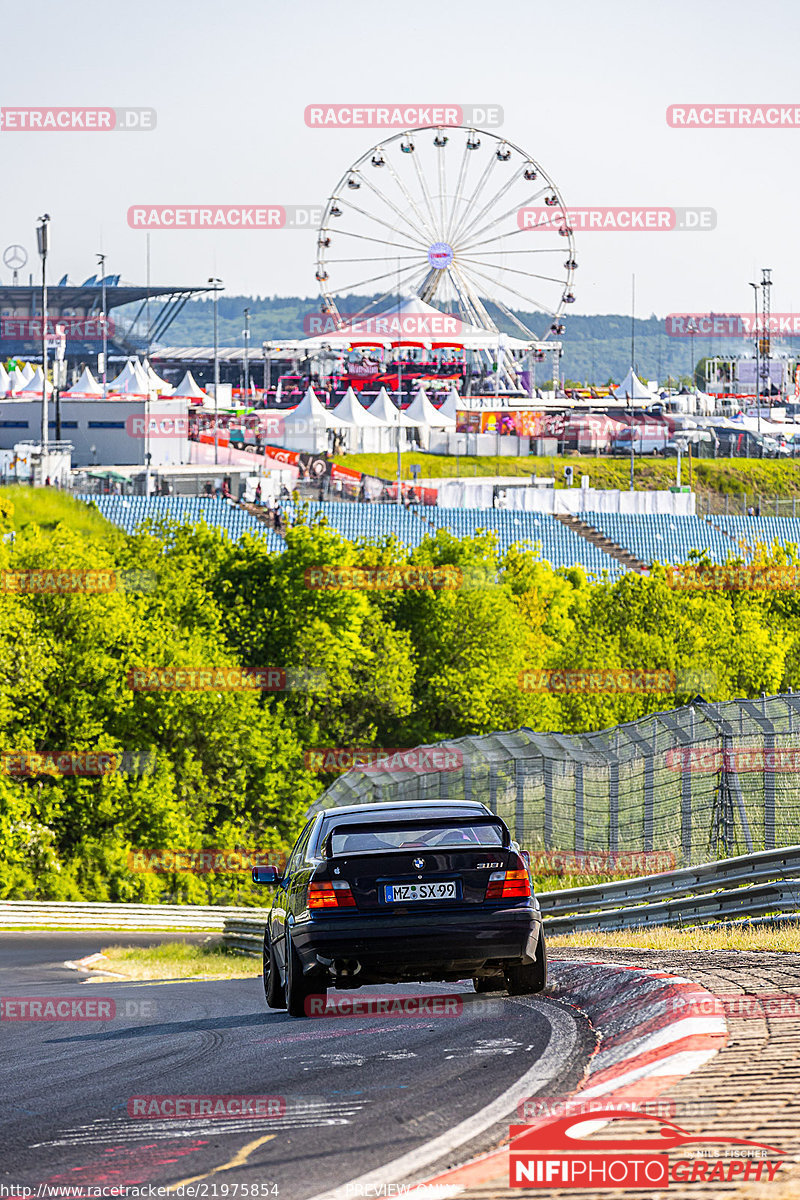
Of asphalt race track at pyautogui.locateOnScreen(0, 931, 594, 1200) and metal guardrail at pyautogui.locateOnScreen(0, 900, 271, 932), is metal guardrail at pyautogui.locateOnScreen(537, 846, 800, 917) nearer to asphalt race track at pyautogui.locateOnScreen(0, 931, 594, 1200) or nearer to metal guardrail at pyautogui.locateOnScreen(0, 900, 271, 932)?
asphalt race track at pyautogui.locateOnScreen(0, 931, 594, 1200)

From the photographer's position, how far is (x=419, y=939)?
31.3 feet

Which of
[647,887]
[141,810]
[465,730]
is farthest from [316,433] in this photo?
[647,887]

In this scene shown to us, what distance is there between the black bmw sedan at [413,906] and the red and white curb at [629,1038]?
25.2 inches

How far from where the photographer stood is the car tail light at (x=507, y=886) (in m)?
9.69

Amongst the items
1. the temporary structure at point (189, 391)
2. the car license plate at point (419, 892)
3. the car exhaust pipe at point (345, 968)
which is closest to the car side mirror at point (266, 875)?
the car exhaust pipe at point (345, 968)

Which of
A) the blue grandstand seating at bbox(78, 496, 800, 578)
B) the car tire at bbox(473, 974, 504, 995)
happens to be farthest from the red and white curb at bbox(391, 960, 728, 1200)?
the blue grandstand seating at bbox(78, 496, 800, 578)

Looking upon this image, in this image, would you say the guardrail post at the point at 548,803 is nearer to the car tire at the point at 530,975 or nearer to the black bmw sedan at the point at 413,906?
the car tire at the point at 530,975

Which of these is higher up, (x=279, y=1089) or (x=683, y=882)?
(x=279, y=1089)

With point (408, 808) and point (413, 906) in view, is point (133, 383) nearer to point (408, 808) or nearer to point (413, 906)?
point (408, 808)

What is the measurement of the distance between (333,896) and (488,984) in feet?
5.95

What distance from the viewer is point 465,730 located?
162 feet

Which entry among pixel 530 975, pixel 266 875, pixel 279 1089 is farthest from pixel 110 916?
pixel 279 1089

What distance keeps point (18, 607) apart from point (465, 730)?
46.7ft

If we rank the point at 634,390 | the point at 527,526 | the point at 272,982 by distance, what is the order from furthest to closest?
1. the point at 634,390
2. the point at 527,526
3. the point at 272,982
